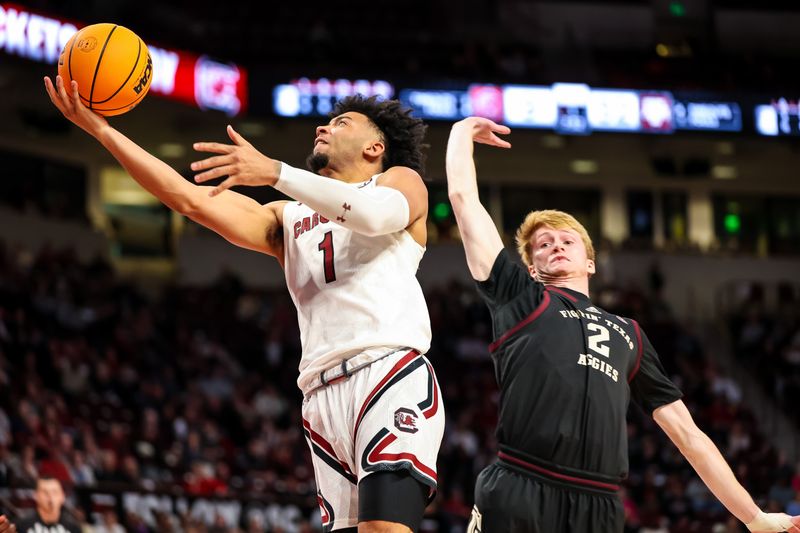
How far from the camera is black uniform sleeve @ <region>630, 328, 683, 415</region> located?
4.89m

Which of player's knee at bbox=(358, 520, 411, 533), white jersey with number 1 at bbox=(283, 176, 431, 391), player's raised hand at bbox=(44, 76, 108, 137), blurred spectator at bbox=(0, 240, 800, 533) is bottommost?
blurred spectator at bbox=(0, 240, 800, 533)

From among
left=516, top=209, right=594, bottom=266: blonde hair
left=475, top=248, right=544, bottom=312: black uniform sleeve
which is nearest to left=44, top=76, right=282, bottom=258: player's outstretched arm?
left=475, top=248, right=544, bottom=312: black uniform sleeve

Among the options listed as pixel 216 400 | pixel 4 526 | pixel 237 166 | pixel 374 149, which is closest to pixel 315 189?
pixel 237 166

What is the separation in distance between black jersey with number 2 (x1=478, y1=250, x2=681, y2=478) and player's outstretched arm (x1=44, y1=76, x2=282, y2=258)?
3.15 feet

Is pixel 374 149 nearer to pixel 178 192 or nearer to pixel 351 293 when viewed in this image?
pixel 351 293

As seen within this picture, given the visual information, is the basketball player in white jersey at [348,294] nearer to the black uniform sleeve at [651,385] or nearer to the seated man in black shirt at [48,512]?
the black uniform sleeve at [651,385]

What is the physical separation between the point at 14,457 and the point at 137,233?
477 inches

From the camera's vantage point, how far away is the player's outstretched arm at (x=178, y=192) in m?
4.41

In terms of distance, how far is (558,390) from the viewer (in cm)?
446

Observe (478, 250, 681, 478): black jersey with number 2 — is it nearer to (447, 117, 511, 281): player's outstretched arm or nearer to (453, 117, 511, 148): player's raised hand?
(447, 117, 511, 281): player's outstretched arm

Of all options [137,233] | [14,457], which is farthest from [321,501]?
[137,233]

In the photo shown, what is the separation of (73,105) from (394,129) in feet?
4.56

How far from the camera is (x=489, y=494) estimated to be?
446cm

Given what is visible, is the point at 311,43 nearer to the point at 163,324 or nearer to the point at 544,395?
the point at 163,324
